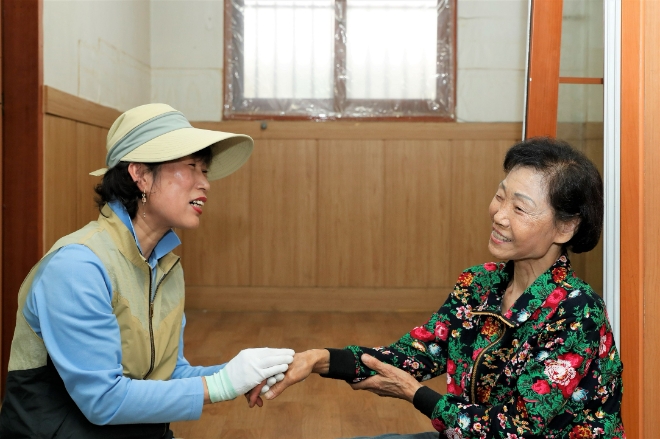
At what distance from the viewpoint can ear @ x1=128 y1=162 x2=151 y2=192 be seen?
153cm

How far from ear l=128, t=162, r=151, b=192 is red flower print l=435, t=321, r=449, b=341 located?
695 mm

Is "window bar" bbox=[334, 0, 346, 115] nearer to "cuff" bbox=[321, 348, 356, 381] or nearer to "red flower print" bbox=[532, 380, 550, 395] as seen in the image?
"cuff" bbox=[321, 348, 356, 381]

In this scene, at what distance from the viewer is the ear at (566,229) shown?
1.46m

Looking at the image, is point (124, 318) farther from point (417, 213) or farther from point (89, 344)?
point (417, 213)

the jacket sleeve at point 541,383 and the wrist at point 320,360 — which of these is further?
the wrist at point 320,360

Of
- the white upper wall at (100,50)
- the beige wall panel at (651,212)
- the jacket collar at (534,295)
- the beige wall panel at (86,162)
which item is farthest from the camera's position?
the beige wall panel at (86,162)

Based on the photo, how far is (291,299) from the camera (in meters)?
4.83

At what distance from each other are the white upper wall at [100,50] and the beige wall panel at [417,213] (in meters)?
1.66

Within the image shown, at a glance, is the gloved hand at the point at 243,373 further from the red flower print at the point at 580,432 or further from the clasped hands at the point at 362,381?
the red flower print at the point at 580,432

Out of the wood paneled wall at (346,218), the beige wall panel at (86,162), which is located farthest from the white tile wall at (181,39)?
the beige wall panel at (86,162)

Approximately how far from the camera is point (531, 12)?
233cm

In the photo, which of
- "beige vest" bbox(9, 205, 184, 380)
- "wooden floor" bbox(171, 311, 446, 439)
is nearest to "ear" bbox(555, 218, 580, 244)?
"beige vest" bbox(9, 205, 184, 380)

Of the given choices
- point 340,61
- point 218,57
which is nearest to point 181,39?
point 218,57

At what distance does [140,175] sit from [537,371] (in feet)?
2.89
